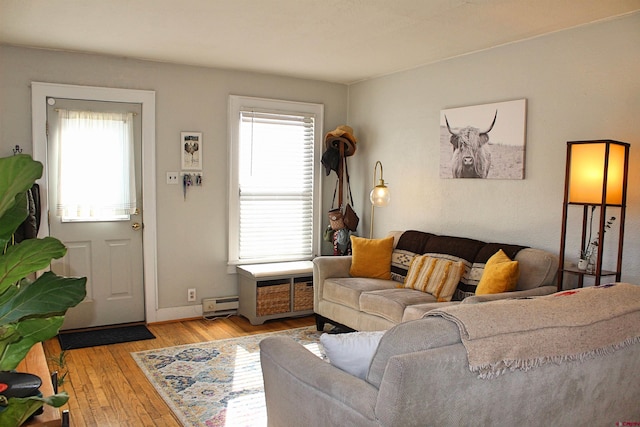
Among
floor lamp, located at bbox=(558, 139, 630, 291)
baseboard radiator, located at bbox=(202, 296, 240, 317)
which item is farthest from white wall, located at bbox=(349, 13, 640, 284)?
baseboard radiator, located at bbox=(202, 296, 240, 317)

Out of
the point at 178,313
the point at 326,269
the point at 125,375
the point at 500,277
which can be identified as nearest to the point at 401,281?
the point at 326,269

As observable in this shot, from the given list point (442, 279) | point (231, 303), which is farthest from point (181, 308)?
point (442, 279)

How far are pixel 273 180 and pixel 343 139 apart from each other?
2.69 feet

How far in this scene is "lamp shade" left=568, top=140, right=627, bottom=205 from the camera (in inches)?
124

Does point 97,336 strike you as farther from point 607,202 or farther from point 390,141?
A: point 607,202

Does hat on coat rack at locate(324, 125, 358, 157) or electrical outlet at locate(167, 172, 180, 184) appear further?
hat on coat rack at locate(324, 125, 358, 157)

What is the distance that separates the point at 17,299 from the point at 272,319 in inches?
164

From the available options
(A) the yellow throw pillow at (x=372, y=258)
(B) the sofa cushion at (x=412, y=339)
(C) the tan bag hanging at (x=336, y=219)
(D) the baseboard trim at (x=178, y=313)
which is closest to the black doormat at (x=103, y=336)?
(D) the baseboard trim at (x=178, y=313)

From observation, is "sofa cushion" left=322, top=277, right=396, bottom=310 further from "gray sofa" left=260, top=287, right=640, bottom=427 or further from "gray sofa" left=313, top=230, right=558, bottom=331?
"gray sofa" left=260, top=287, right=640, bottom=427

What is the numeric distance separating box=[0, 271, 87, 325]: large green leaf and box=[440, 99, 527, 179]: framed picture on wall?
3.53 meters

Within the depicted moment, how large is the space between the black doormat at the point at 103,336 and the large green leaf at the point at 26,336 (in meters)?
3.45

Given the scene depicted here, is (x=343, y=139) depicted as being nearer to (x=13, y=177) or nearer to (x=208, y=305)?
(x=208, y=305)

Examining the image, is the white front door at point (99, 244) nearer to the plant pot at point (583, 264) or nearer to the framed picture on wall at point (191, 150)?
the framed picture on wall at point (191, 150)

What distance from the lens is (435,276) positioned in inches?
159
